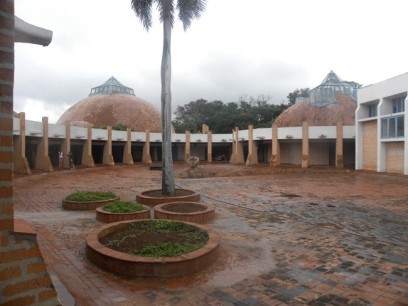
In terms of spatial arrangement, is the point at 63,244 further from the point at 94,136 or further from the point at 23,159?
the point at 94,136

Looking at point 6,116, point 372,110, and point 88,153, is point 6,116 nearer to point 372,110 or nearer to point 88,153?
point 372,110

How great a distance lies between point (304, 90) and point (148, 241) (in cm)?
5224

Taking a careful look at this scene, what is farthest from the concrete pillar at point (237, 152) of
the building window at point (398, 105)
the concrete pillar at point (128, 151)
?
the building window at point (398, 105)

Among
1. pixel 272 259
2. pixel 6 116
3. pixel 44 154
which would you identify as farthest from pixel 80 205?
pixel 44 154

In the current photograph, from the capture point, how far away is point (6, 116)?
2.10 meters

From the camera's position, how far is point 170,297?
13.5ft

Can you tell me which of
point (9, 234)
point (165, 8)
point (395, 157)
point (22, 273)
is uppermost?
point (165, 8)

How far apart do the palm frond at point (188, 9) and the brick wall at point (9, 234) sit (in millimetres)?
10954

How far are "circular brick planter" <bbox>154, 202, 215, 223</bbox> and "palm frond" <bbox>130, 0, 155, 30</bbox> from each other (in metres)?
7.66

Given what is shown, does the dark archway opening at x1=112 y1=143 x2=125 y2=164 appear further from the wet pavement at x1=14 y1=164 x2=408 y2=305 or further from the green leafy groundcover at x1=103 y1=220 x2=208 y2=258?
the green leafy groundcover at x1=103 y1=220 x2=208 y2=258

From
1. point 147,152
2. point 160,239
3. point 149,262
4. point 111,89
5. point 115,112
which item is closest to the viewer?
point 149,262

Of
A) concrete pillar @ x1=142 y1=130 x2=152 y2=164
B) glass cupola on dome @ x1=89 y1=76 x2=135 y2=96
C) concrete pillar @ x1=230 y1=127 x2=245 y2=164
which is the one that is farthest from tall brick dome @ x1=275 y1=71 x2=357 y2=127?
glass cupola on dome @ x1=89 y1=76 x2=135 y2=96

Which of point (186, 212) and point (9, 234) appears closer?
point (9, 234)

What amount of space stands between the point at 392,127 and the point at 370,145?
A: 2711mm
